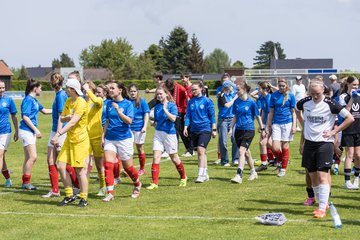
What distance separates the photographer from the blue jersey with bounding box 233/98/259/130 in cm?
1426

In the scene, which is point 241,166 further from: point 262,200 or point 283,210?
point 283,210

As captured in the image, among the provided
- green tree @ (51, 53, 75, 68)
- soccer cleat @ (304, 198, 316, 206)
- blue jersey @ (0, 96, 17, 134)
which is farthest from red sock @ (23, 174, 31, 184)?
green tree @ (51, 53, 75, 68)

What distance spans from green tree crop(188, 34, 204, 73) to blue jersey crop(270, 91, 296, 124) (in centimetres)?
11100

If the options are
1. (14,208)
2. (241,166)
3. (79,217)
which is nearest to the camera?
(79,217)

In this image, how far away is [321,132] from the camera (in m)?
10.1

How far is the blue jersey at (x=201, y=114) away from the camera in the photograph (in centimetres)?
1408

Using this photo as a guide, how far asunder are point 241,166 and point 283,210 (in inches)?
132

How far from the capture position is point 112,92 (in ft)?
38.8

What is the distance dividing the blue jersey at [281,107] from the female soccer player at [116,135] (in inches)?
170

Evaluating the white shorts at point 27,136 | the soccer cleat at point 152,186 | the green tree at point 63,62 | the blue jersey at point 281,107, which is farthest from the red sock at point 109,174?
the green tree at point 63,62

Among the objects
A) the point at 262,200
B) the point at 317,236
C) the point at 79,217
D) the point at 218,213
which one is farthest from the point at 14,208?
the point at 317,236

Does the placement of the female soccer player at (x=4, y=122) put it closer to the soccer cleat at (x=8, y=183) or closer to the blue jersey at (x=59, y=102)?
the soccer cleat at (x=8, y=183)

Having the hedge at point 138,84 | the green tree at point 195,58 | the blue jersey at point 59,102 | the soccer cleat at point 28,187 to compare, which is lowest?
the soccer cleat at point 28,187

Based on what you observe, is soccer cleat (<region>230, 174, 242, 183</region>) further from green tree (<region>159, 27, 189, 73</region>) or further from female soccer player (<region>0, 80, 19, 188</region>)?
green tree (<region>159, 27, 189, 73</region>)
